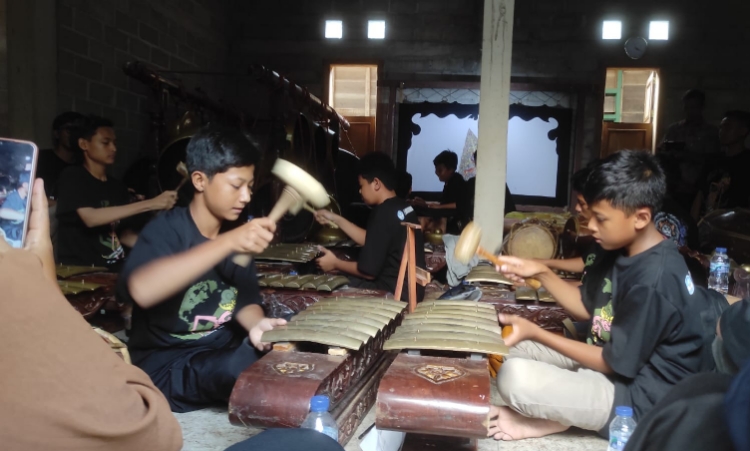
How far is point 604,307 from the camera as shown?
2682 millimetres

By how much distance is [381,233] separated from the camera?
4086 mm

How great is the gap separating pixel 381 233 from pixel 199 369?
1.77 m

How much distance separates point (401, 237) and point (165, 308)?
1908 millimetres

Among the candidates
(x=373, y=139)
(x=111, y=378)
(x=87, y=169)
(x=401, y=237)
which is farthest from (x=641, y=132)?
(x=111, y=378)

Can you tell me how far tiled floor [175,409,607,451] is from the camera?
8.64 feet

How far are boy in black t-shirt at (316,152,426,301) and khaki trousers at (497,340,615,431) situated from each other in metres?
1.68

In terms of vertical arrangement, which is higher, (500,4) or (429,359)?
(500,4)

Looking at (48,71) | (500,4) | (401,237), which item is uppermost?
(500,4)

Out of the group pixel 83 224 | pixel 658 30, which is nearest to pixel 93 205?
pixel 83 224

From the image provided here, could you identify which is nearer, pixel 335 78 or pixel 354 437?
pixel 354 437

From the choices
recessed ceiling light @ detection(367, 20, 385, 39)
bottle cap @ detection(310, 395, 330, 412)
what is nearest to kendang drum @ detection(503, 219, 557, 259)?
bottle cap @ detection(310, 395, 330, 412)

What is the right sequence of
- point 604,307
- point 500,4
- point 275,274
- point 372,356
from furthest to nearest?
point 500,4 < point 275,274 < point 372,356 < point 604,307

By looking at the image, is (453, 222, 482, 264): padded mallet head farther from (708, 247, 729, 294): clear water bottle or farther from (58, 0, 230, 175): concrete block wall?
(58, 0, 230, 175): concrete block wall

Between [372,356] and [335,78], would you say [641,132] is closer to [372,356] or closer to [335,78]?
[335,78]
